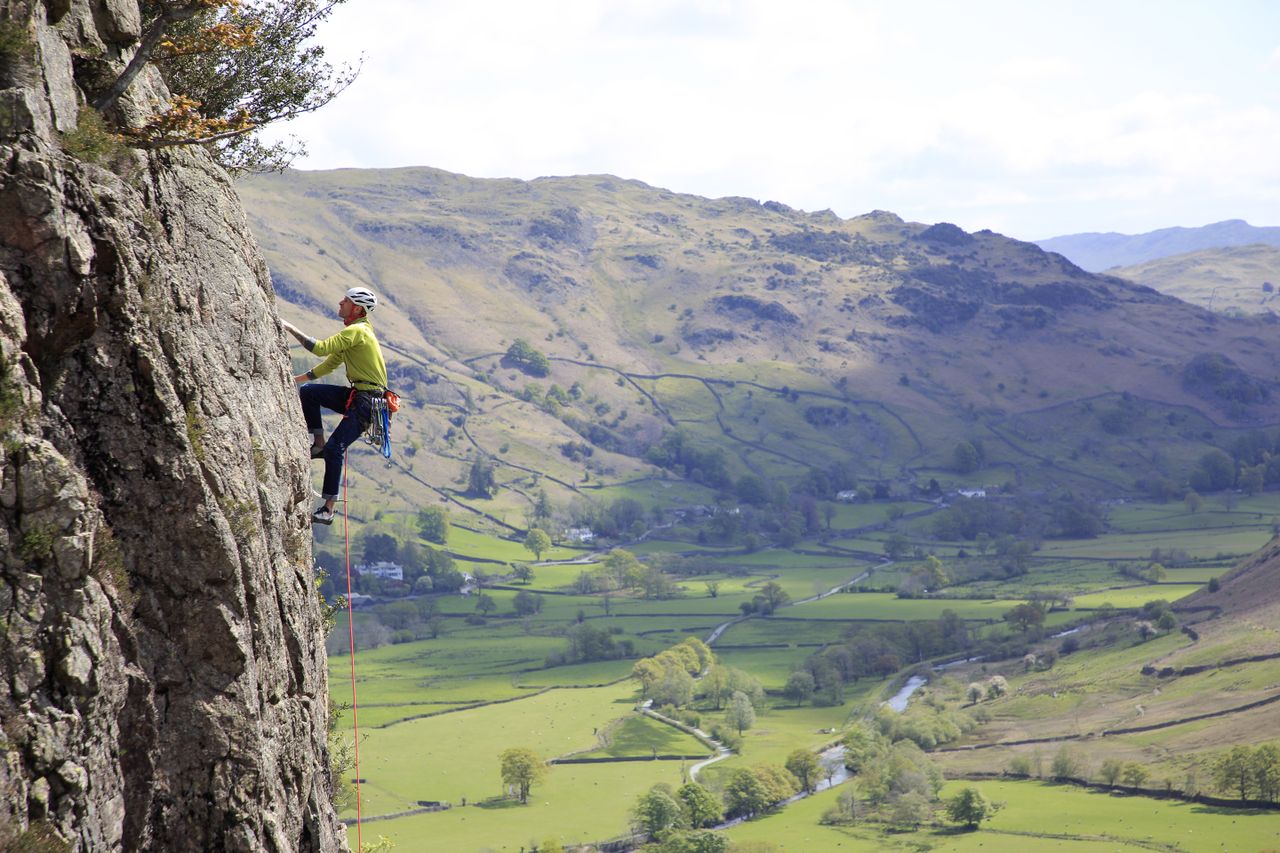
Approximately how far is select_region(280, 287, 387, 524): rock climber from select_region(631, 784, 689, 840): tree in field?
71.1 meters

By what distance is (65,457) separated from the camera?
10.9 meters

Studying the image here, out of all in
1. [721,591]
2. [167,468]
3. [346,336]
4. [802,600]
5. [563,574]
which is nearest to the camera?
[167,468]

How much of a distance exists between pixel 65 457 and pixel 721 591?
17041 cm

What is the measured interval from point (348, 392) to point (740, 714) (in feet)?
325

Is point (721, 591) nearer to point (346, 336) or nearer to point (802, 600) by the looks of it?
point (802, 600)

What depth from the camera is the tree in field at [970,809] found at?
3469 inches

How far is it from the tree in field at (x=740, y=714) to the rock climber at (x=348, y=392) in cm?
9798

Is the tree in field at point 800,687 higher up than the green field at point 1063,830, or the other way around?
the tree in field at point 800,687

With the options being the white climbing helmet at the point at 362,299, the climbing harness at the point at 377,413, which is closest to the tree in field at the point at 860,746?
the climbing harness at the point at 377,413

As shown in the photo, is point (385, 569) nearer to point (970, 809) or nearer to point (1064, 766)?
point (1064, 766)

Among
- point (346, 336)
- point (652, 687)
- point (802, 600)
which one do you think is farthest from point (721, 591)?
point (346, 336)

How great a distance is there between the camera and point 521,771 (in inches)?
3652

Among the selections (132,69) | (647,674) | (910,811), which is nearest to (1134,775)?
(910,811)

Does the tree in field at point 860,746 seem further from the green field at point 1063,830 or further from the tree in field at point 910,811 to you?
the green field at point 1063,830
